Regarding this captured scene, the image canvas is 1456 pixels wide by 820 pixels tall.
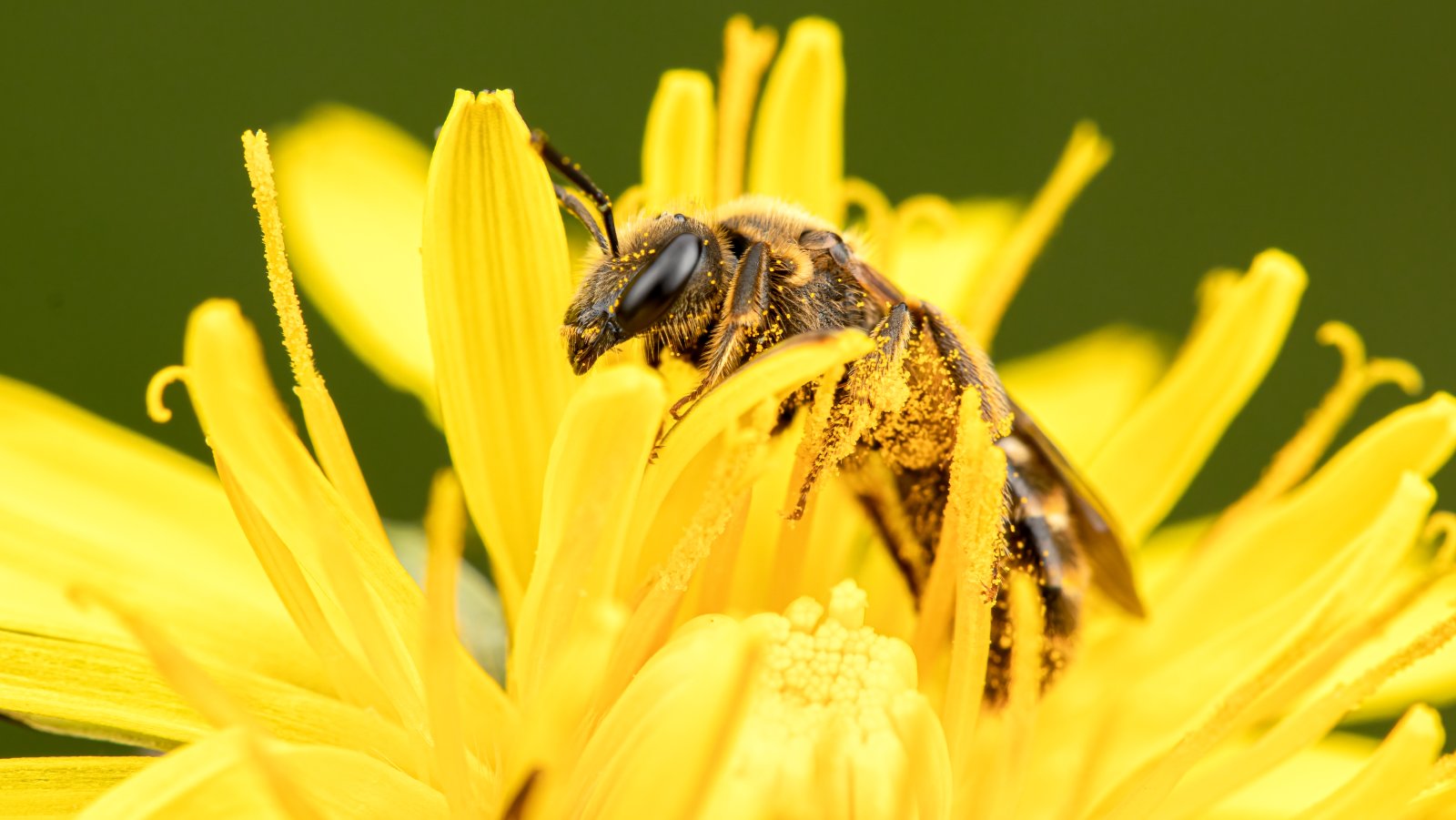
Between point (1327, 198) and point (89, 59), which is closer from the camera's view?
point (89, 59)

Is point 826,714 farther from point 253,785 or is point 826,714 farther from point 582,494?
point 253,785

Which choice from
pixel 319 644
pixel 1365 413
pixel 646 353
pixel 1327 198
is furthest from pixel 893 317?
pixel 1365 413

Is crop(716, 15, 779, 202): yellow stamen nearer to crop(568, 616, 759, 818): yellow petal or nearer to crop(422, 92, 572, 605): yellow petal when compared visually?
crop(422, 92, 572, 605): yellow petal

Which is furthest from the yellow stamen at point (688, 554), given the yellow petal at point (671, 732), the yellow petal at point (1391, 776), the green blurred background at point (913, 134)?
the green blurred background at point (913, 134)

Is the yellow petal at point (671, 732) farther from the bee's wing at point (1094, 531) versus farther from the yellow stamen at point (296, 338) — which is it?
the bee's wing at point (1094, 531)

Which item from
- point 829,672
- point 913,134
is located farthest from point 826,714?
point 913,134

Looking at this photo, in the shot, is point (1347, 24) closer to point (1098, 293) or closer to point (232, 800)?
point (1098, 293)
